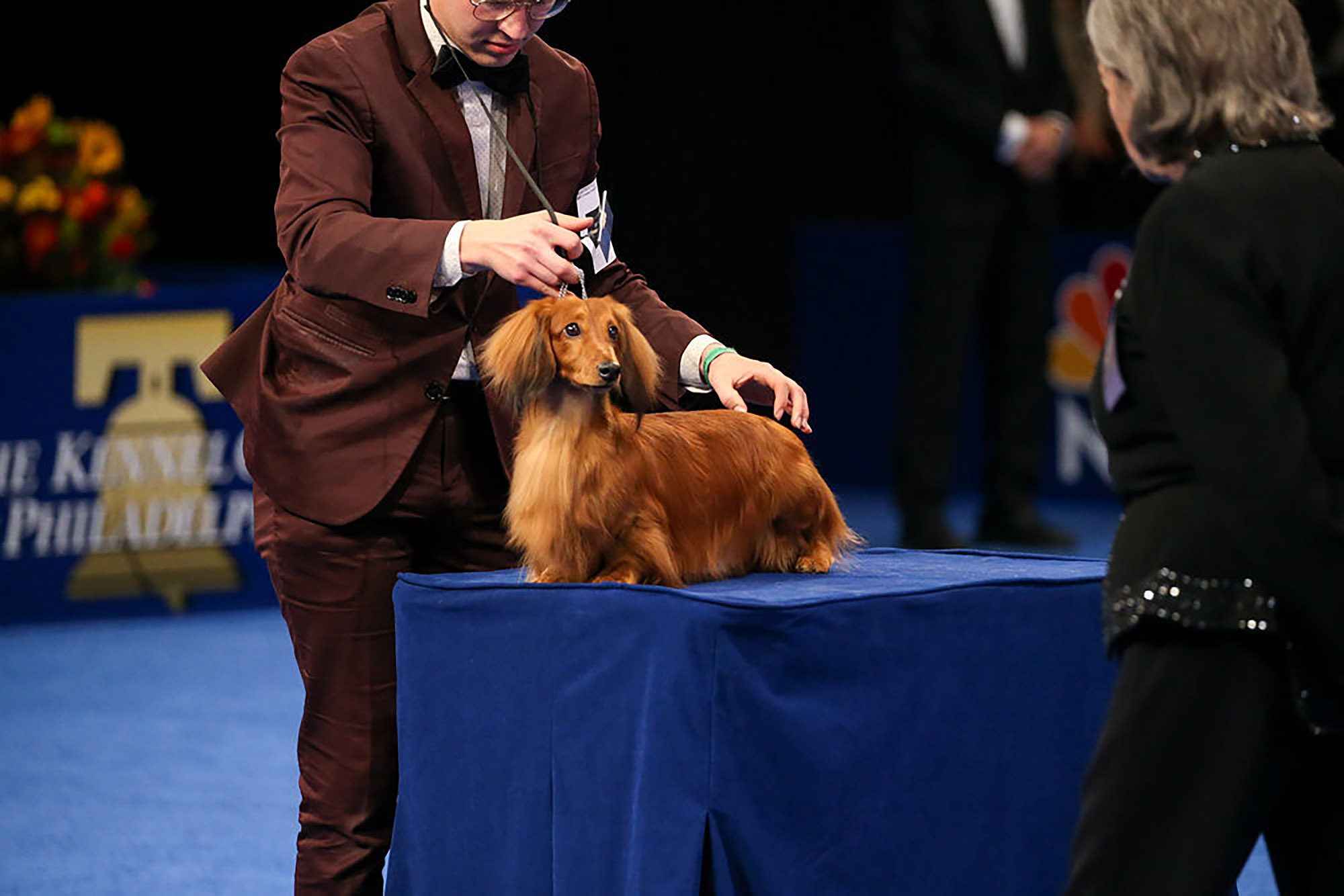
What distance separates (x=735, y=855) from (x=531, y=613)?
0.40 metres

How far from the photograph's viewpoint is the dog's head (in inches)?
97.2

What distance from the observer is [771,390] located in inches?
106

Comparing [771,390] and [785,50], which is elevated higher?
[785,50]

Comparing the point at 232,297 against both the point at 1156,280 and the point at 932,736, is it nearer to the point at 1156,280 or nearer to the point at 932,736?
the point at 932,736

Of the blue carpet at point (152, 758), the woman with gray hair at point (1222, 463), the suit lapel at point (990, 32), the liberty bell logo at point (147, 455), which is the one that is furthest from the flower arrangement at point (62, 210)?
the woman with gray hair at point (1222, 463)

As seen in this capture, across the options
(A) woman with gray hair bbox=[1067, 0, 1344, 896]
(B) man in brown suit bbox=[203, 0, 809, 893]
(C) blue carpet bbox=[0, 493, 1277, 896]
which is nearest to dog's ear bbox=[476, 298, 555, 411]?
(B) man in brown suit bbox=[203, 0, 809, 893]

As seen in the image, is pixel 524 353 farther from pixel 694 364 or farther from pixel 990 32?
pixel 990 32

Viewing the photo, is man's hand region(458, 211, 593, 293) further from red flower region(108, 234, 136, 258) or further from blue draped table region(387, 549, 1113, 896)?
red flower region(108, 234, 136, 258)

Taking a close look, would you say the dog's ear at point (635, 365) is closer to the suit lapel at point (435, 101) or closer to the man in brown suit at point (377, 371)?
the man in brown suit at point (377, 371)

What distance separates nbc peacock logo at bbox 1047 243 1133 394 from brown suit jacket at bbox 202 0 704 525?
5.48 m

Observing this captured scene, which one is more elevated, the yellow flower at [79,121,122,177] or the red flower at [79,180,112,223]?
the yellow flower at [79,121,122,177]

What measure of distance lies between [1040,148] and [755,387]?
14.1 ft

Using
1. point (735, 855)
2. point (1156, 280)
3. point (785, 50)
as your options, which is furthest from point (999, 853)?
point (785, 50)

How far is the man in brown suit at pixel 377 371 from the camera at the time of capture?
2666mm
